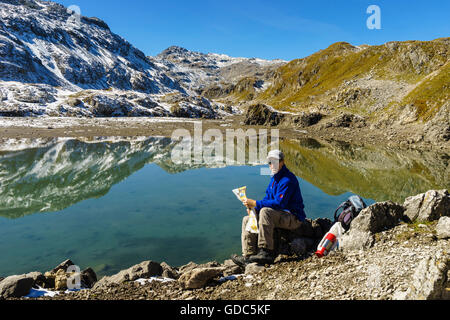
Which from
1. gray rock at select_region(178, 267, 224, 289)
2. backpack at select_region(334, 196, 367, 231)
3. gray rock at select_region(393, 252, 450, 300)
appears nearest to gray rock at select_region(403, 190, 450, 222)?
backpack at select_region(334, 196, 367, 231)

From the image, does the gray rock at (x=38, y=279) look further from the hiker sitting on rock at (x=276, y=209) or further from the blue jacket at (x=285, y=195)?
the blue jacket at (x=285, y=195)

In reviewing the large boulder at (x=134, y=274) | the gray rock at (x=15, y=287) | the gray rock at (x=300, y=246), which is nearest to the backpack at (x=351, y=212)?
the gray rock at (x=300, y=246)

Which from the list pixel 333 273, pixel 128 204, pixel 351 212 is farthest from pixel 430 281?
pixel 128 204

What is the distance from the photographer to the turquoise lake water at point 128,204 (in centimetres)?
1208

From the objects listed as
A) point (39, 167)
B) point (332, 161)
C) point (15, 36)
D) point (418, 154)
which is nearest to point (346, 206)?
point (332, 161)

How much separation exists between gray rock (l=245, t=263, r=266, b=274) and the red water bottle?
5.99 ft

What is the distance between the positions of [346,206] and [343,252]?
2423mm

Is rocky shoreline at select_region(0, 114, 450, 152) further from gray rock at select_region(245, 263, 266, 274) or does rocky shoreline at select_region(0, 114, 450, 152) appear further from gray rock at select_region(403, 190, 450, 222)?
gray rock at select_region(245, 263, 266, 274)

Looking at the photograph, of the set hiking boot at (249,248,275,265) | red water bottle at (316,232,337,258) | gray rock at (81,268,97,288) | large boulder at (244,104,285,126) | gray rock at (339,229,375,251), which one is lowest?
gray rock at (81,268,97,288)

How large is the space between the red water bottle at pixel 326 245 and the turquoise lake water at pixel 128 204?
408cm

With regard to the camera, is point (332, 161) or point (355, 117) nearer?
point (332, 161)

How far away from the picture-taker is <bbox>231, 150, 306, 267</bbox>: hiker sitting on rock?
9.01 metres
